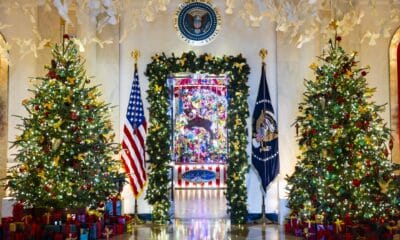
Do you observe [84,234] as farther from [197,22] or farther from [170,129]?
[197,22]

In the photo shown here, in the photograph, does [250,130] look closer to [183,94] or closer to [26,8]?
[183,94]

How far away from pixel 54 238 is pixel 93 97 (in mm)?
2648

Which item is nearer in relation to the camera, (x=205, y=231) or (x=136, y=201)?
(x=205, y=231)

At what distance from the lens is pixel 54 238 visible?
8.23m

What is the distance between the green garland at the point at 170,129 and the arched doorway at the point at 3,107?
9.90 ft

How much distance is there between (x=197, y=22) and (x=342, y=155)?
4690 mm

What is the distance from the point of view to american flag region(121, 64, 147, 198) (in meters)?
10.6

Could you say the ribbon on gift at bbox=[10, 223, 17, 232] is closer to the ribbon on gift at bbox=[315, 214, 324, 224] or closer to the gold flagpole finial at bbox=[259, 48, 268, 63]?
the ribbon on gift at bbox=[315, 214, 324, 224]

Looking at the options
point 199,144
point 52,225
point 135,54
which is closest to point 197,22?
point 135,54

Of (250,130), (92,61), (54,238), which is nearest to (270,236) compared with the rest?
(250,130)

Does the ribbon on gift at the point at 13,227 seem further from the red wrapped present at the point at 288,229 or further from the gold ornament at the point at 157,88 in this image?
the red wrapped present at the point at 288,229

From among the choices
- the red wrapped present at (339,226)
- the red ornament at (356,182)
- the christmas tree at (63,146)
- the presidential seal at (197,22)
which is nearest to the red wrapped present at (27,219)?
the christmas tree at (63,146)

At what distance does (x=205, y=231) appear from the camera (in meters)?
9.52

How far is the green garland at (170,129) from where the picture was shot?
10.8 m
